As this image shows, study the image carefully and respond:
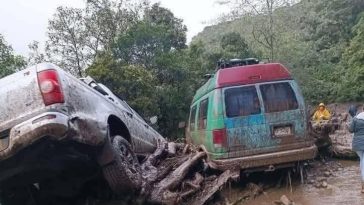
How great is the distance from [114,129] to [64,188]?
3.58 feet

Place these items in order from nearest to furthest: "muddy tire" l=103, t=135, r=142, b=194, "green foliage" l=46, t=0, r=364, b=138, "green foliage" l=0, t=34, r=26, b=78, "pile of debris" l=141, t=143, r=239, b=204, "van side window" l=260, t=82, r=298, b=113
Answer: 1. "muddy tire" l=103, t=135, r=142, b=194
2. "pile of debris" l=141, t=143, r=239, b=204
3. "van side window" l=260, t=82, r=298, b=113
4. "green foliage" l=0, t=34, r=26, b=78
5. "green foliage" l=46, t=0, r=364, b=138

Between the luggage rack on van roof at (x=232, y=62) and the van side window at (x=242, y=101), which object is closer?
the van side window at (x=242, y=101)

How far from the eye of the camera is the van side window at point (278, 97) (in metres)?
7.29

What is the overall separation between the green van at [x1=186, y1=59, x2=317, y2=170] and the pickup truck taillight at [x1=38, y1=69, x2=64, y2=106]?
3.13m

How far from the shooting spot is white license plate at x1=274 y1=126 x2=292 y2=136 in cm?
719

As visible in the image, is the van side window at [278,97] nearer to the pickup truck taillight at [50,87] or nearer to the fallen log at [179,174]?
the fallen log at [179,174]

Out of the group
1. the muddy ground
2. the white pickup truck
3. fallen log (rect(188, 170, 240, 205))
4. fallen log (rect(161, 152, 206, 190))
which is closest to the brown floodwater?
the muddy ground

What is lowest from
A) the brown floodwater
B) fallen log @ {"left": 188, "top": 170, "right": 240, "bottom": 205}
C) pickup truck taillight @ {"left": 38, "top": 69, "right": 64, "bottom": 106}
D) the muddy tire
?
the brown floodwater

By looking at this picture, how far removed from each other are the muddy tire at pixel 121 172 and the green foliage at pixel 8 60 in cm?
1293

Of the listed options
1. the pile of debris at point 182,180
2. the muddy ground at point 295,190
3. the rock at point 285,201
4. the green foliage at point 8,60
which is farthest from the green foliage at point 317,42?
the rock at point 285,201

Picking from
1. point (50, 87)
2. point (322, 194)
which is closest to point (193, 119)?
point (322, 194)

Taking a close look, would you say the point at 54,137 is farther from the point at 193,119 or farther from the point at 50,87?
the point at 193,119

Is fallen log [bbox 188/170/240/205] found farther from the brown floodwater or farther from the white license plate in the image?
the white license plate

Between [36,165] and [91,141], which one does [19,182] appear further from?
[91,141]
